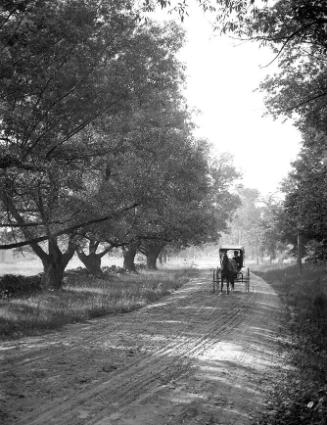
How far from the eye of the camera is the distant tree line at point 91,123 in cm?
1352

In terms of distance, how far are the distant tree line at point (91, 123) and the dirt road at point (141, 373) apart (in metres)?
6.08

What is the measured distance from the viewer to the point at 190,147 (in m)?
25.2

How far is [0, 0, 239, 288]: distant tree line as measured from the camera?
13516 mm

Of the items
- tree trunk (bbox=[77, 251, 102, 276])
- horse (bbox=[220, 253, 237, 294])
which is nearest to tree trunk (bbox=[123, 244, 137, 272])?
tree trunk (bbox=[77, 251, 102, 276])

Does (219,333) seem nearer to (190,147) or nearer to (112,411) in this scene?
(112,411)

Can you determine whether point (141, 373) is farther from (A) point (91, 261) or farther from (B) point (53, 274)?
(A) point (91, 261)

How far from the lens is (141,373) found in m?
8.64

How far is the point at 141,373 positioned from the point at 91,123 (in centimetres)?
1250

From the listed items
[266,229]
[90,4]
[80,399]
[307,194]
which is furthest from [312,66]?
[266,229]

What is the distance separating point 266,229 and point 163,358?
3581cm

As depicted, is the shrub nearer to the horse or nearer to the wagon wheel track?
the horse

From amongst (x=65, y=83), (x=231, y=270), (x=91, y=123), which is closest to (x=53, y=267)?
(x=231, y=270)

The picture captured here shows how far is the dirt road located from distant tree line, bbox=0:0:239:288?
6.08 meters

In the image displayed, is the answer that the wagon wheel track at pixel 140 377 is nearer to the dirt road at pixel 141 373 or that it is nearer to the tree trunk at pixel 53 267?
the dirt road at pixel 141 373
